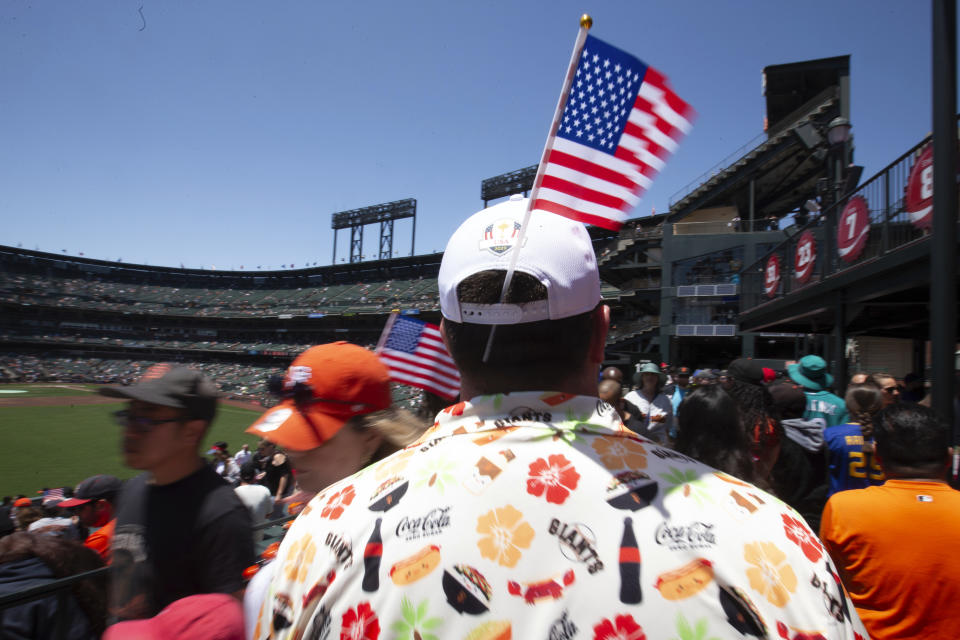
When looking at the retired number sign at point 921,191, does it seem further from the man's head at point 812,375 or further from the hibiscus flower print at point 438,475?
the hibiscus flower print at point 438,475

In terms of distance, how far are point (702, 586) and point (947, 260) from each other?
3623 mm

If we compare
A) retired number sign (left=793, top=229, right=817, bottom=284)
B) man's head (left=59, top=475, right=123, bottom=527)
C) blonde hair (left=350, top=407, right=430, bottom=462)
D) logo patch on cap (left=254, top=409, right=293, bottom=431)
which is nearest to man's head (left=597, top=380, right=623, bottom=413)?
blonde hair (left=350, top=407, right=430, bottom=462)

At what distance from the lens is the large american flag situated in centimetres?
142

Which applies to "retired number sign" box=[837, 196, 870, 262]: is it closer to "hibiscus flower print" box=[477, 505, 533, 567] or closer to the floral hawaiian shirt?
the floral hawaiian shirt

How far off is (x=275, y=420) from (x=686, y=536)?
6.32 ft

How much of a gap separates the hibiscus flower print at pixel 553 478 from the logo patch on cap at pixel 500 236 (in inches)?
17.4

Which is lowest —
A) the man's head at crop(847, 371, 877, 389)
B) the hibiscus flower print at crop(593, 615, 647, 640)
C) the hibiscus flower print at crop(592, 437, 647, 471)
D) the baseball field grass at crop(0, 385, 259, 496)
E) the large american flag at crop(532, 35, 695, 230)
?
the baseball field grass at crop(0, 385, 259, 496)

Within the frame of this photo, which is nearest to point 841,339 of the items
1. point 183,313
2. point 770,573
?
point 770,573

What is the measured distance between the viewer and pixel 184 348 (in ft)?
205

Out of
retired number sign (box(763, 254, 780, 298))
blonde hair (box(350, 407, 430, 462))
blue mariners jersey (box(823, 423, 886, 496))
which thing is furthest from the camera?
retired number sign (box(763, 254, 780, 298))

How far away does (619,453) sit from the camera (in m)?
0.98

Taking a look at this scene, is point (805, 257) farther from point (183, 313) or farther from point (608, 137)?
point (183, 313)

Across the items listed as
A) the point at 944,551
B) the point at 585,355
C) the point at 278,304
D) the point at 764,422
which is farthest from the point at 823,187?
the point at 278,304

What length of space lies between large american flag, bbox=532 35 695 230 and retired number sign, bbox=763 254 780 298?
11197mm
